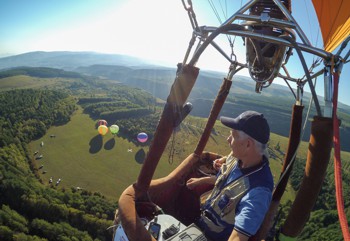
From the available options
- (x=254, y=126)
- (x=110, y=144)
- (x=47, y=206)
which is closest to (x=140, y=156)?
(x=110, y=144)

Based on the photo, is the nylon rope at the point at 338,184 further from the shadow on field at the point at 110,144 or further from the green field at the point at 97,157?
the shadow on field at the point at 110,144

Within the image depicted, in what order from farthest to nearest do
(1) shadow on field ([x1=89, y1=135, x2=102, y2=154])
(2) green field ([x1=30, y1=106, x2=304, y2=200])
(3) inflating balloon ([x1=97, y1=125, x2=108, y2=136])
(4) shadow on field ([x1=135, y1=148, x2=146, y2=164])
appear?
(3) inflating balloon ([x1=97, y1=125, x2=108, y2=136]), (1) shadow on field ([x1=89, y1=135, x2=102, y2=154]), (4) shadow on field ([x1=135, y1=148, x2=146, y2=164]), (2) green field ([x1=30, y1=106, x2=304, y2=200])

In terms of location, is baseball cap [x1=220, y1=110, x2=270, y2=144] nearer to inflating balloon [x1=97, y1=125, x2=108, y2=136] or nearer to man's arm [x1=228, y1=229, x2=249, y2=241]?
man's arm [x1=228, y1=229, x2=249, y2=241]

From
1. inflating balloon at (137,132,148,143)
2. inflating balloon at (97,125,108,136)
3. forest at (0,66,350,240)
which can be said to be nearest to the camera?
forest at (0,66,350,240)

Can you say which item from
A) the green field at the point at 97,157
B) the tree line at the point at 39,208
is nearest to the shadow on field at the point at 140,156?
the green field at the point at 97,157

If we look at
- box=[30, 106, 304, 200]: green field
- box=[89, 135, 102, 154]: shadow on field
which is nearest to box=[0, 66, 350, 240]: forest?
box=[30, 106, 304, 200]: green field

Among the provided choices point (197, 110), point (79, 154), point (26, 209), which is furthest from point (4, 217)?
point (197, 110)

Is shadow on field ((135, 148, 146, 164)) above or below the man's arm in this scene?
below

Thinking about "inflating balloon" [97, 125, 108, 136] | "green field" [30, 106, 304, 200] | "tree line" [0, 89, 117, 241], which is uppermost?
"inflating balloon" [97, 125, 108, 136]
